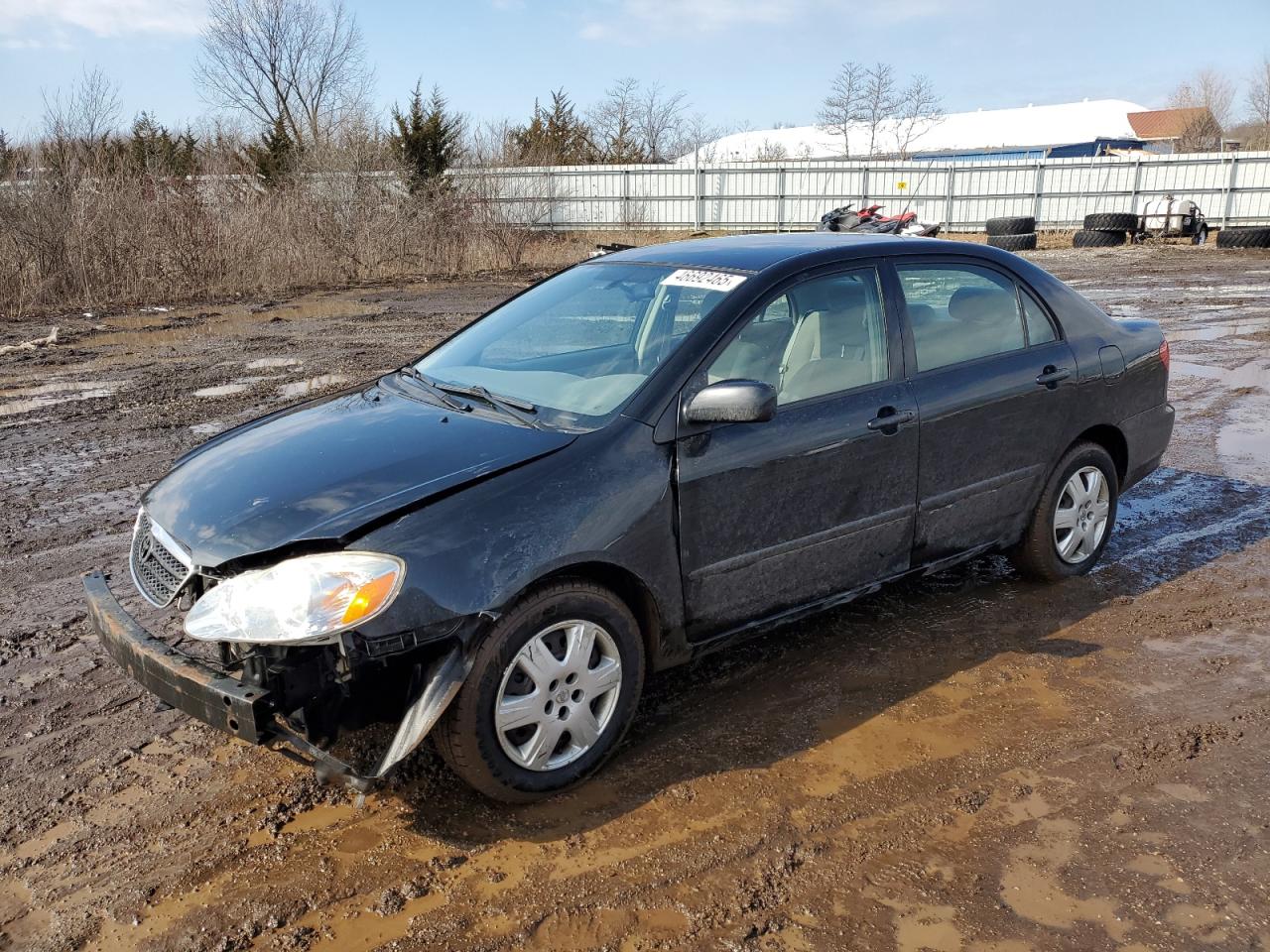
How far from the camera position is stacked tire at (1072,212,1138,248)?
27219 millimetres

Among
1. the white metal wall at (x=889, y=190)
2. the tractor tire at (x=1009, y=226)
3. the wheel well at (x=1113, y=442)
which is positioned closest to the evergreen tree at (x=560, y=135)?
the white metal wall at (x=889, y=190)

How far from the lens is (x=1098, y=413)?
4773 mm

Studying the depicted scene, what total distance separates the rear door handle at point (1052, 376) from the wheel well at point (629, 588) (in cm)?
229

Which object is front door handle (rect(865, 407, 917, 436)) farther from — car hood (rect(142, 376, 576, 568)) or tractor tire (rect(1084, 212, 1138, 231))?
tractor tire (rect(1084, 212, 1138, 231))

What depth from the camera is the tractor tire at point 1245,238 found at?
25.5m

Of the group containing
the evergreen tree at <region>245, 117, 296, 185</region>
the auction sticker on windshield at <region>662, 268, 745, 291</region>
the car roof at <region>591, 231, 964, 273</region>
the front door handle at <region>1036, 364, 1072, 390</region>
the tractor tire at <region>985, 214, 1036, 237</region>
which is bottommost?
the front door handle at <region>1036, 364, 1072, 390</region>

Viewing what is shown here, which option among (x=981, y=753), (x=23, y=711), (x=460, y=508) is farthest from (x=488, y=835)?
(x=23, y=711)

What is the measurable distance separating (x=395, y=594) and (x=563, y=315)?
6.15ft

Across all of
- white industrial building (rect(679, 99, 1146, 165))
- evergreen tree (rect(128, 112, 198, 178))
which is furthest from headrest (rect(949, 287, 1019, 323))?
white industrial building (rect(679, 99, 1146, 165))

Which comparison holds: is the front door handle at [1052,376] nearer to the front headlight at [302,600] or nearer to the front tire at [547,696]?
the front tire at [547,696]

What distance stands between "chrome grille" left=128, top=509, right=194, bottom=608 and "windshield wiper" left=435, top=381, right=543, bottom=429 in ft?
3.81

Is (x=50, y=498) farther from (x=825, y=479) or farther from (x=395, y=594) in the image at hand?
(x=825, y=479)

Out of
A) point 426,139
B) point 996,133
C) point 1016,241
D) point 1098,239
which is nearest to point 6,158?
point 426,139

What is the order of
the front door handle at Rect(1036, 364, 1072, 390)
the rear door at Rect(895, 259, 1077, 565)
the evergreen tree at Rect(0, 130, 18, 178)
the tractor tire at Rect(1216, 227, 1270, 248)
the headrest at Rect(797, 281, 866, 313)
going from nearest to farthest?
the headrest at Rect(797, 281, 866, 313) < the rear door at Rect(895, 259, 1077, 565) < the front door handle at Rect(1036, 364, 1072, 390) < the evergreen tree at Rect(0, 130, 18, 178) < the tractor tire at Rect(1216, 227, 1270, 248)
